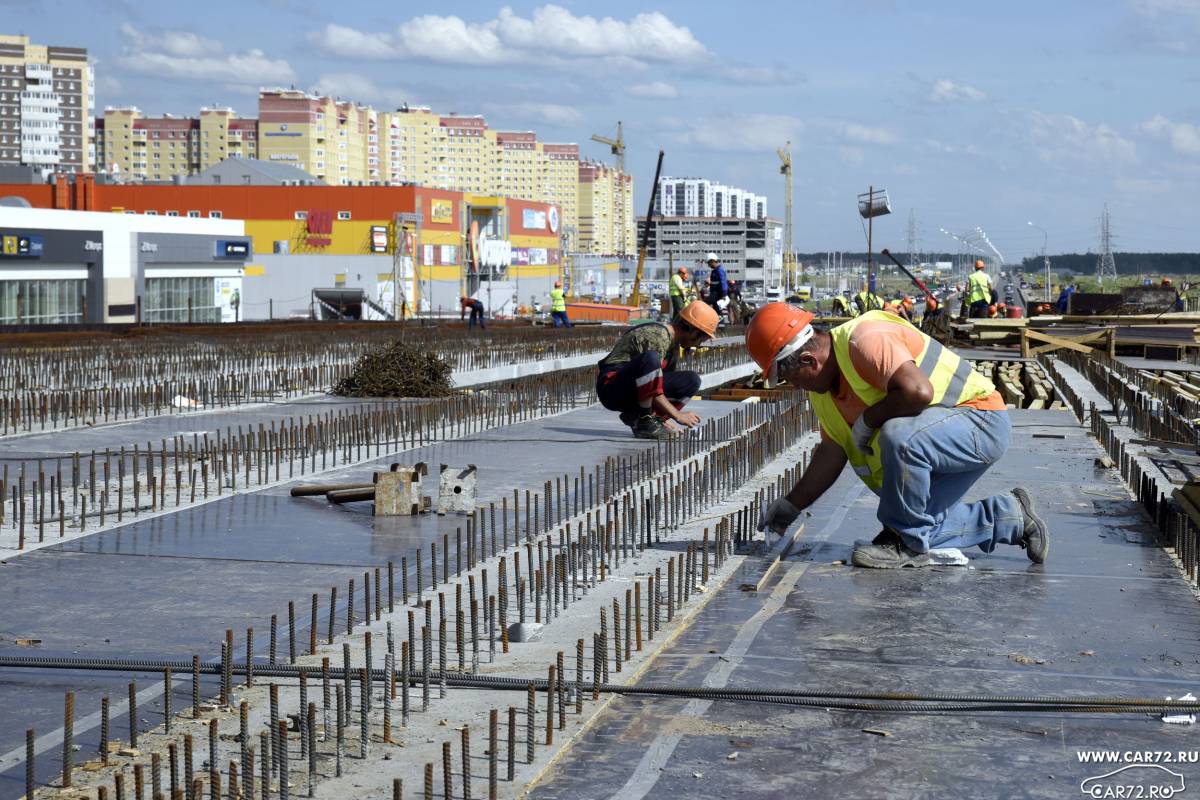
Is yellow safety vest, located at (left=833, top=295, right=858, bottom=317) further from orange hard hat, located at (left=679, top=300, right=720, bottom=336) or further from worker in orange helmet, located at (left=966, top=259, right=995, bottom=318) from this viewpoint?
orange hard hat, located at (left=679, top=300, right=720, bottom=336)

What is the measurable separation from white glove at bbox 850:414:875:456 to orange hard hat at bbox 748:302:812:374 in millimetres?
481

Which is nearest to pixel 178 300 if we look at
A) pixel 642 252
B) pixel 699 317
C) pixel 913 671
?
pixel 642 252

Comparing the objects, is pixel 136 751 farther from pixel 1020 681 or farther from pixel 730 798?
pixel 1020 681

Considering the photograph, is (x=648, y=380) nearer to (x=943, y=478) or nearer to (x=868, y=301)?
(x=943, y=478)

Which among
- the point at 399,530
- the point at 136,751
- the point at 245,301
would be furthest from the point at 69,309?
the point at 136,751

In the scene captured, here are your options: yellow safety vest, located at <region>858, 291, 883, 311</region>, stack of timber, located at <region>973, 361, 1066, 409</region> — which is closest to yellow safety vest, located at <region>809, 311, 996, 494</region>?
stack of timber, located at <region>973, 361, 1066, 409</region>

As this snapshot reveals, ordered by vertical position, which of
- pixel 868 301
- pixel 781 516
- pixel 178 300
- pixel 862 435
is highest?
pixel 178 300

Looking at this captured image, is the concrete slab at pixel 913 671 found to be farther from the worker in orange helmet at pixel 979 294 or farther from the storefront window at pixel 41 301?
Answer: the storefront window at pixel 41 301

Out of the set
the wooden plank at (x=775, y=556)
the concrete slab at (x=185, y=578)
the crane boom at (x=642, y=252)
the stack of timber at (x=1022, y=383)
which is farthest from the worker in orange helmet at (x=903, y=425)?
the crane boom at (x=642, y=252)

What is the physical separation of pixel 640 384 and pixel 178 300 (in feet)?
165

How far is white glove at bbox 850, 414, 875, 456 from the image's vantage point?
6789 millimetres

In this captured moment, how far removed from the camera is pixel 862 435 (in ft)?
22.4

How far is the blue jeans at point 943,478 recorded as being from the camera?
6590mm

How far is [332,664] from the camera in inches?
210
